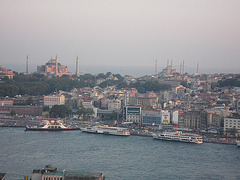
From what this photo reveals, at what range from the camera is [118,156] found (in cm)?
1314

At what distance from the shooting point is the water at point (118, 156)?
11258 millimetres

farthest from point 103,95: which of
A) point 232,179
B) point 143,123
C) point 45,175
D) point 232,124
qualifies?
point 45,175

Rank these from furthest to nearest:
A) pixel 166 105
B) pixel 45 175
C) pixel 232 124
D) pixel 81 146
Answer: pixel 166 105 → pixel 232 124 → pixel 81 146 → pixel 45 175

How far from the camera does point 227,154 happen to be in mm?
13695

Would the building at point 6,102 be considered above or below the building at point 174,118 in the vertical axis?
above

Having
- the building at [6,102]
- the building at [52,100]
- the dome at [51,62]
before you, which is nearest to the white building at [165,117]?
the building at [52,100]

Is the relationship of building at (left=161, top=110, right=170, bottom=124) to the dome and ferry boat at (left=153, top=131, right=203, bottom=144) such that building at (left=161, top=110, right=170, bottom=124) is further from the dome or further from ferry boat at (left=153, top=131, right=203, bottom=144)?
the dome

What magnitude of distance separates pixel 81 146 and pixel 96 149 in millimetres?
649

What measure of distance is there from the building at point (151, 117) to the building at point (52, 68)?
21879 millimetres

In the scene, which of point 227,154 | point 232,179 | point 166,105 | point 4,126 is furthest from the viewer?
point 166,105

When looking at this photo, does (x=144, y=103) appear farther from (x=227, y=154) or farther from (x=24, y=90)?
(x=227, y=154)

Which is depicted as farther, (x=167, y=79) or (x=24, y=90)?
(x=167, y=79)

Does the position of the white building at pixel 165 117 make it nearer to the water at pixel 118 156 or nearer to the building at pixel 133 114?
the building at pixel 133 114

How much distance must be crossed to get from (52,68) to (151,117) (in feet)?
82.4
